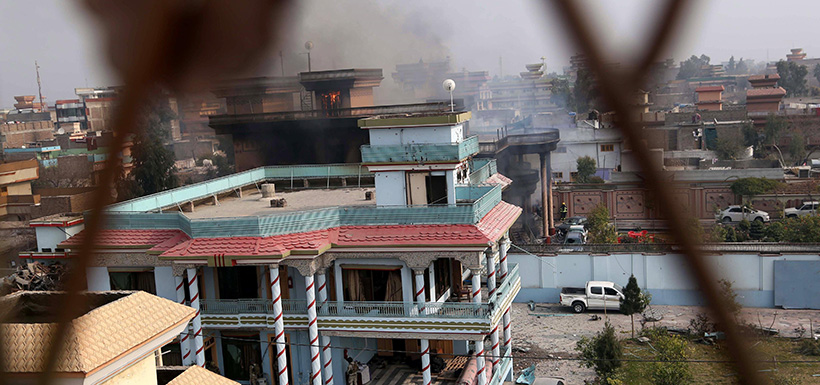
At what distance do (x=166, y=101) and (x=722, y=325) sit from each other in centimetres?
39

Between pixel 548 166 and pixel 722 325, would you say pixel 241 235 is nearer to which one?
pixel 722 325

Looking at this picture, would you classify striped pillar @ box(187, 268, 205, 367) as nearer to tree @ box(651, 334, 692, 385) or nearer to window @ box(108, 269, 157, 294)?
window @ box(108, 269, 157, 294)

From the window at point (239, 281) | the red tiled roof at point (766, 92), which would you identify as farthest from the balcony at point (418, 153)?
the red tiled roof at point (766, 92)

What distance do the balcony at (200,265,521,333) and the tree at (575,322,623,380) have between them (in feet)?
4.50

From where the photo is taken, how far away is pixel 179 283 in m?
6.86

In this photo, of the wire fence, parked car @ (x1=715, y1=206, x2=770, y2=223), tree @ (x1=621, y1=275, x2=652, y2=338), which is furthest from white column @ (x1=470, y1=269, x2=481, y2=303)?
parked car @ (x1=715, y1=206, x2=770, y2=223)

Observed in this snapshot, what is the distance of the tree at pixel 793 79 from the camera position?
36.2 m

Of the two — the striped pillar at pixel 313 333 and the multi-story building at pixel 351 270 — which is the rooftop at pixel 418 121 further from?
the striped pillar at pixel 313 333

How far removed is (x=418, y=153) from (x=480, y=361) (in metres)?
1.89

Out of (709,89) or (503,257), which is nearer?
(503,257)

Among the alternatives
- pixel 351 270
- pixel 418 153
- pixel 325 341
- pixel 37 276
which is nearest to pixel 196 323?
pixel 325 341

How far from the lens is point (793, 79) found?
120 ft

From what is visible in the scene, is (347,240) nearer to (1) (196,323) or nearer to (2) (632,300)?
(1) (196,323)

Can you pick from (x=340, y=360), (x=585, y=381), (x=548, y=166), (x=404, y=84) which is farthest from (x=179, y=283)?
(x=404, y=84)
